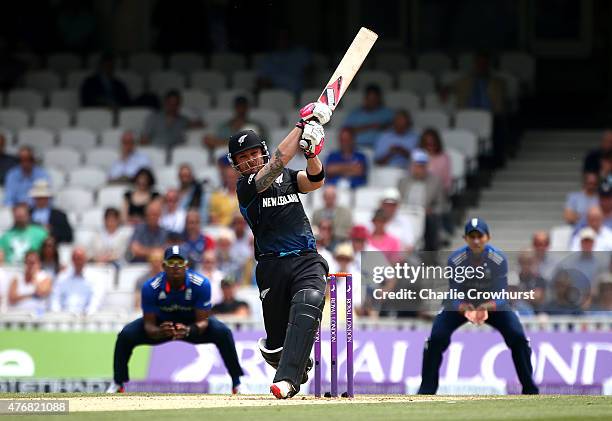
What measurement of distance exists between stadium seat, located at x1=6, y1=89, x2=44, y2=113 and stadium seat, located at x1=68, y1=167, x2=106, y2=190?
1.98 metres

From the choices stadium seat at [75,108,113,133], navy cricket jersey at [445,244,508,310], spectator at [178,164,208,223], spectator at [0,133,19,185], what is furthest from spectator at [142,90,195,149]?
navy cricket jersey at [445,244,508,310]

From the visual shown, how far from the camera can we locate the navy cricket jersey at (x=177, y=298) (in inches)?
500

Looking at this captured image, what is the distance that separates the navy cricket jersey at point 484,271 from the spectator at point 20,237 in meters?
6.26

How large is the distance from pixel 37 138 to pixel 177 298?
6455 mm

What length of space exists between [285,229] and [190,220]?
6.00 m

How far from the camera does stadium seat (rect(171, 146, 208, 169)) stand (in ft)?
58.1

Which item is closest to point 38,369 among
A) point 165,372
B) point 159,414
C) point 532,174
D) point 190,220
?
point 165,372

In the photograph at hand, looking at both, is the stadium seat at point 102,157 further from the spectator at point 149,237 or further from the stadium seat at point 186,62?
the stadium seat at point 186,62

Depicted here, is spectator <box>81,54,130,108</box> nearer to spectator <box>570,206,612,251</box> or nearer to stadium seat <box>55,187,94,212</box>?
stadium seat <box>55,187,94,212</box>

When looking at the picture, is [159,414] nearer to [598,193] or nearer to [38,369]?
[38,369]

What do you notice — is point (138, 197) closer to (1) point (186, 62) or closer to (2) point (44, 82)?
(1) point (186, 62)

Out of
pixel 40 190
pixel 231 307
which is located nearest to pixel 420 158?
pixel 231 307

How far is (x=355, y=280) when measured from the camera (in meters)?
14.4

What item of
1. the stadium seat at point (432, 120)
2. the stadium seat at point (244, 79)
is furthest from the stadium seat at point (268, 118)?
the stadium seat at point (432, 120)
